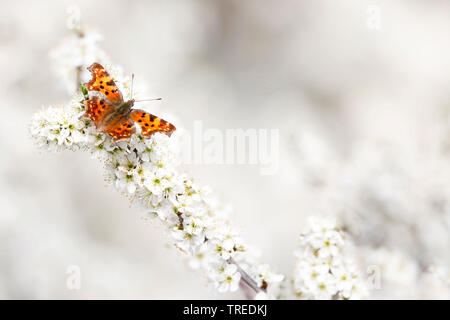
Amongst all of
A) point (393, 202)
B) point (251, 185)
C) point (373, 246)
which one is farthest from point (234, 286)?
point (251, 185)

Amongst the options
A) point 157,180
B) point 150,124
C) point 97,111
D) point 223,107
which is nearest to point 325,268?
point 157,180

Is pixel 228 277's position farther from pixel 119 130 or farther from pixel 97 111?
pixel 97 111

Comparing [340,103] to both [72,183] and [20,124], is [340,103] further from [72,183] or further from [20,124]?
[20,124]

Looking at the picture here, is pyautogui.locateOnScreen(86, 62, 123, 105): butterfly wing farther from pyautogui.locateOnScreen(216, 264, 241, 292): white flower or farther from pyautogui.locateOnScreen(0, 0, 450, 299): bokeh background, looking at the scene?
pyautogui.locateOnScreen(0, 0, 450, 299): bokeh background

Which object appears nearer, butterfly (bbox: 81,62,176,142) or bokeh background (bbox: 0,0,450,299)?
butterfly (bbox: 81,62,176,142)

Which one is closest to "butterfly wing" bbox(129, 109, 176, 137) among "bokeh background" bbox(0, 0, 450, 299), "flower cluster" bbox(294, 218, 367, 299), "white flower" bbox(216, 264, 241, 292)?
"white flower" bbox(216, 264, 241, 292)

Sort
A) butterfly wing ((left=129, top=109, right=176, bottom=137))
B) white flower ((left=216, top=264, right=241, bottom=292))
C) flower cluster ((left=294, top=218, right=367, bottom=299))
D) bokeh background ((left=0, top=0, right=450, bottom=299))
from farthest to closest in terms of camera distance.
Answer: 1. bokeh background ((left=0, top=0, right=450, bottom=299))
2. flower cluster ((left=294, top=218, right=367, bottom=299))
3. white flower ((left=216, top=264, right=241, bottom=292))
4. butterfly wing ((left=129, top=109, right=176, bottom=137))
